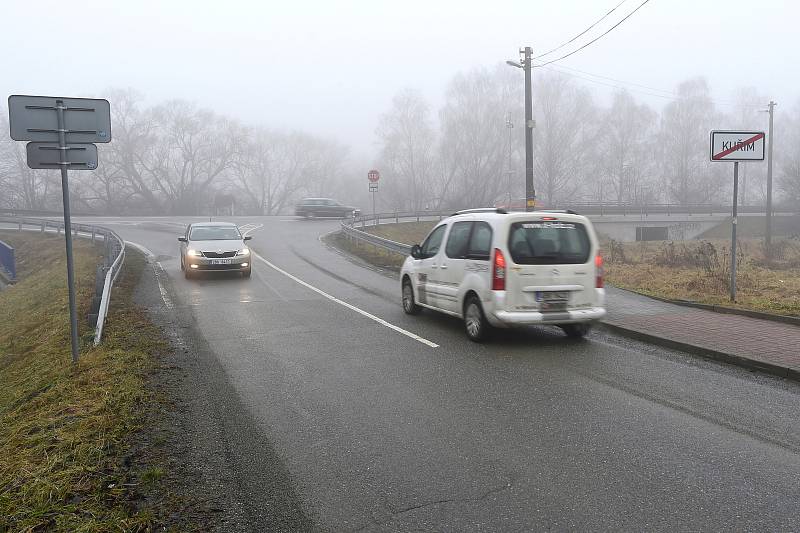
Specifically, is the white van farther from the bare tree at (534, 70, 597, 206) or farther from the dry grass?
the bare tree at (534, 70, 597, 206)

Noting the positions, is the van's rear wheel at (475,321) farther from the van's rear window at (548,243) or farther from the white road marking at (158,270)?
the white road marking at (158,270)

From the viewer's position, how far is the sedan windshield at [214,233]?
1755 cm

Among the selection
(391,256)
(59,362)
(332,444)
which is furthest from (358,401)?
(391,256)

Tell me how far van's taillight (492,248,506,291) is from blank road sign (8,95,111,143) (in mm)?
4863

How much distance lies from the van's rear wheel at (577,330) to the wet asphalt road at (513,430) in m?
0.23

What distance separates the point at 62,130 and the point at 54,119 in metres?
0.15

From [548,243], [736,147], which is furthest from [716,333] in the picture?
[736,147]

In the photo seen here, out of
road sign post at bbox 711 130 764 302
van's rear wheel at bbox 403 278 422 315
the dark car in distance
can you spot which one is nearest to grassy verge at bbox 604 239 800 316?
road sign post at bbox 711 130 764 302

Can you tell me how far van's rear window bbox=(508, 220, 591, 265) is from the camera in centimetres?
818

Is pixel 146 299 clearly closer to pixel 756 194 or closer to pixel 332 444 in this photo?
pixel 332 444

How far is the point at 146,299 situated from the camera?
42.3 feet

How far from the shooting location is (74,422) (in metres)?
5.32

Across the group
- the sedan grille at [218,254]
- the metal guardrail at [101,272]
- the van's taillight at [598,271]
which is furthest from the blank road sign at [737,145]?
the sedan grille at [218,254]

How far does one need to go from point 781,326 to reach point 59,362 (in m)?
9.86
